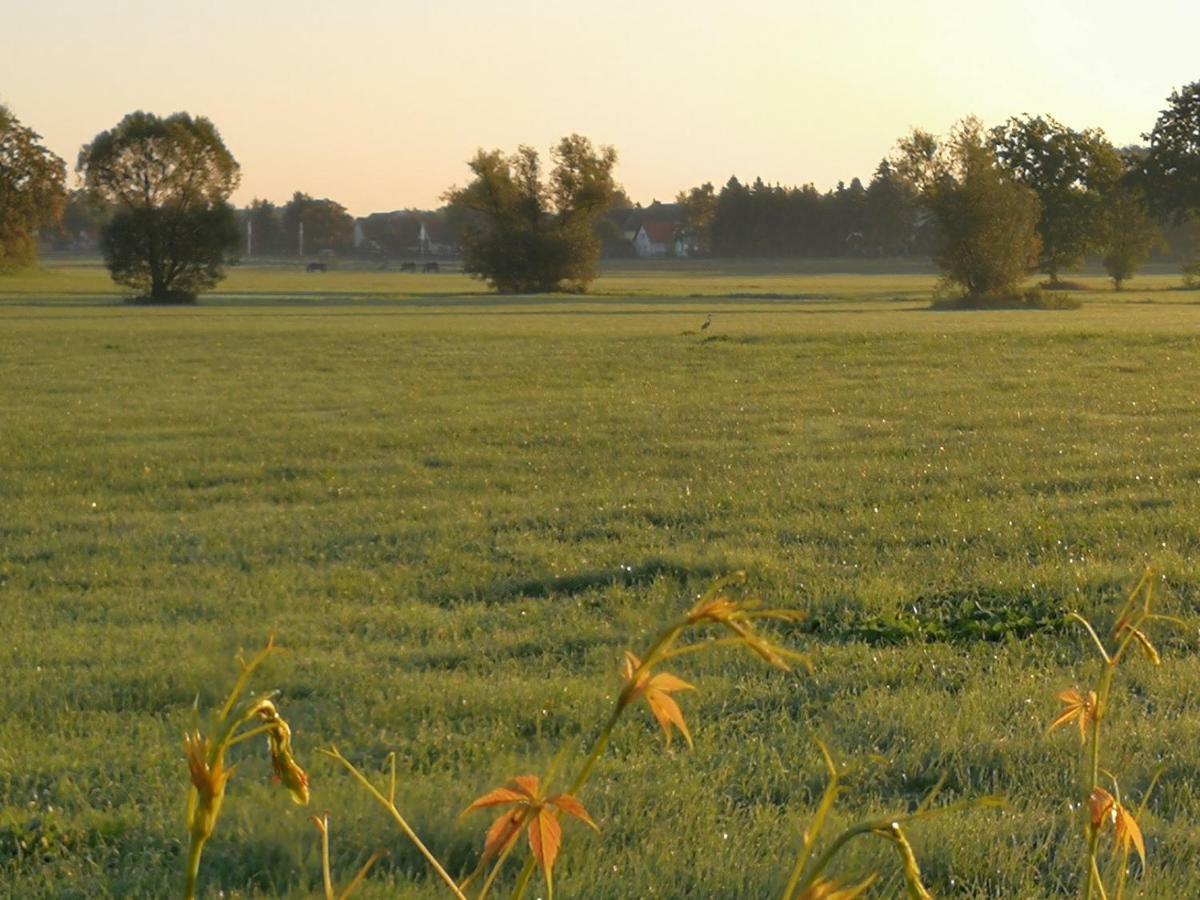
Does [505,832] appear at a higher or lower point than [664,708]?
lower

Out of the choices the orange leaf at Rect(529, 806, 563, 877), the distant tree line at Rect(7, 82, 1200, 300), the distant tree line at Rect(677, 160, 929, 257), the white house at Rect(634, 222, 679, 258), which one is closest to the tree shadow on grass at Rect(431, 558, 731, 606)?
the orange leaf at Rect(529, 806, 563, 877)

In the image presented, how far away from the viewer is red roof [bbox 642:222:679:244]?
164m

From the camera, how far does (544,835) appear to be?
1.06m

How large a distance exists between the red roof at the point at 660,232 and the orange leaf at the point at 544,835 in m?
163

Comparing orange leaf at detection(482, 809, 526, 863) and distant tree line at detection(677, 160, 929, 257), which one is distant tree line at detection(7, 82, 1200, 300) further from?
orange leaf at detection(482, 809, 526, 863)

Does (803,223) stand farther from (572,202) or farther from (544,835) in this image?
(544,835)

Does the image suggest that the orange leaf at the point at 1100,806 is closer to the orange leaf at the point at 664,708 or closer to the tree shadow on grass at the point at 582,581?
the orange leaf at the point at 664,708

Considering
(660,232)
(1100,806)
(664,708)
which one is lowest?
(1100,806)

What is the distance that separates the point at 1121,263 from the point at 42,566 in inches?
3008

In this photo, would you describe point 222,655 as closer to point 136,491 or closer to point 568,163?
point 136,491

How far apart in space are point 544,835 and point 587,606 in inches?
250

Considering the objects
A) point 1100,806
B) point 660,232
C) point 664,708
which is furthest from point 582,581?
point 660,232

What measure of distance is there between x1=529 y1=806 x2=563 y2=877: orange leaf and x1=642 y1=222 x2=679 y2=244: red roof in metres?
163

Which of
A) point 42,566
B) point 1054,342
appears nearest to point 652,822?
point 42,566
